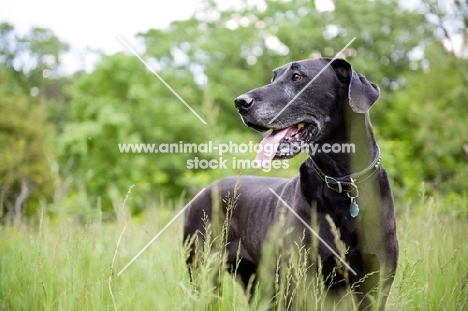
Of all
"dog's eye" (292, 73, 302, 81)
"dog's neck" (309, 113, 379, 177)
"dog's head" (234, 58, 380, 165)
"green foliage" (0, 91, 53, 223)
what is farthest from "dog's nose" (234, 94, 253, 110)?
"green foliage" (0, 91, 53, 223)

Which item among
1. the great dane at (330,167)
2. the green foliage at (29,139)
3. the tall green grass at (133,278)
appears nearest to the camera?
the tall green grass at (133,278)

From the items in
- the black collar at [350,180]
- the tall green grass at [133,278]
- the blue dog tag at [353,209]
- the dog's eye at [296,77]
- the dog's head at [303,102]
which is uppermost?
the dog's eye at [296,77]

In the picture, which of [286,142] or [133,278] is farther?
[133,278]

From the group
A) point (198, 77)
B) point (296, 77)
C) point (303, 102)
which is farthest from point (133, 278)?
point (198, 77)

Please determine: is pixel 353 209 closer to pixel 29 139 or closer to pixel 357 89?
pixel 357 89

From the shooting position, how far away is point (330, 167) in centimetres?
337

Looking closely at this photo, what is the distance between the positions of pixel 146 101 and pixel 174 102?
2.10 meters

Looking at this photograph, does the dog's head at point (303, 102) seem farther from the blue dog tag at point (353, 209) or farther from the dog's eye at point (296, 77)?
the blue dog tag at point (353, 209)

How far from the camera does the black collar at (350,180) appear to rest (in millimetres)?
3176

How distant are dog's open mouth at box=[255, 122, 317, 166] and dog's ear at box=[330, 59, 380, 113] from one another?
1.15 ft

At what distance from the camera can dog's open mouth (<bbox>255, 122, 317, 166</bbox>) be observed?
327cm

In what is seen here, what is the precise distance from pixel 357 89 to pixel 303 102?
0.39 m

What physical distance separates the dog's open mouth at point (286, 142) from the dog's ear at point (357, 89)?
349mm

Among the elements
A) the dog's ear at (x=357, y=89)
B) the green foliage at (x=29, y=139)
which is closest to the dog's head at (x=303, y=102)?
the dog's ear at (x=357, y=89)
